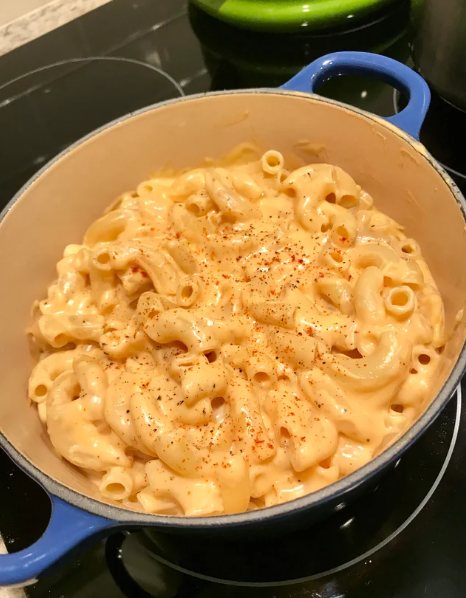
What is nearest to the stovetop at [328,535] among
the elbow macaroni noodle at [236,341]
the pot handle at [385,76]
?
the elbow macaroni noodle at [236,341]

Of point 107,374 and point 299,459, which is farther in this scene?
point 107,374

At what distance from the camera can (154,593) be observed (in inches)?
35.6

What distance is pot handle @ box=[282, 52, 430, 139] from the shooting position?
1044mm

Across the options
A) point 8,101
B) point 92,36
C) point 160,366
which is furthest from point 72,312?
point 92,36

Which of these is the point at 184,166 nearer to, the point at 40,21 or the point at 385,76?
the point at 385,76

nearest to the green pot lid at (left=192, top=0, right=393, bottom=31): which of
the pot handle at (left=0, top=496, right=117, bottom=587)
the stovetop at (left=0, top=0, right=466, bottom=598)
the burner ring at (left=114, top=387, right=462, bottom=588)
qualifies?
the stovetop at (left=0, top=0, right=466, bottom=598)

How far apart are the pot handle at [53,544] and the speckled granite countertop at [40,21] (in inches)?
62.1

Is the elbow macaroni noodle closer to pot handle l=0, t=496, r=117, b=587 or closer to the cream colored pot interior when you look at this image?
the cream colored pot interior

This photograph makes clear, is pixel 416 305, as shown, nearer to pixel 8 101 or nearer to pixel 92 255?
pixel 92 255

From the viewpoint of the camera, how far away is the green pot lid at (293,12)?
1386 mm

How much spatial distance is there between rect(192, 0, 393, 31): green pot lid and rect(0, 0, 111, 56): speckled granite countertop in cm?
66

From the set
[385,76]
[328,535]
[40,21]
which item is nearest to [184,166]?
[385,76]

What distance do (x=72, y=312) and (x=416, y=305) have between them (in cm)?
65

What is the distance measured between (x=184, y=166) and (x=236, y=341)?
50 cm
